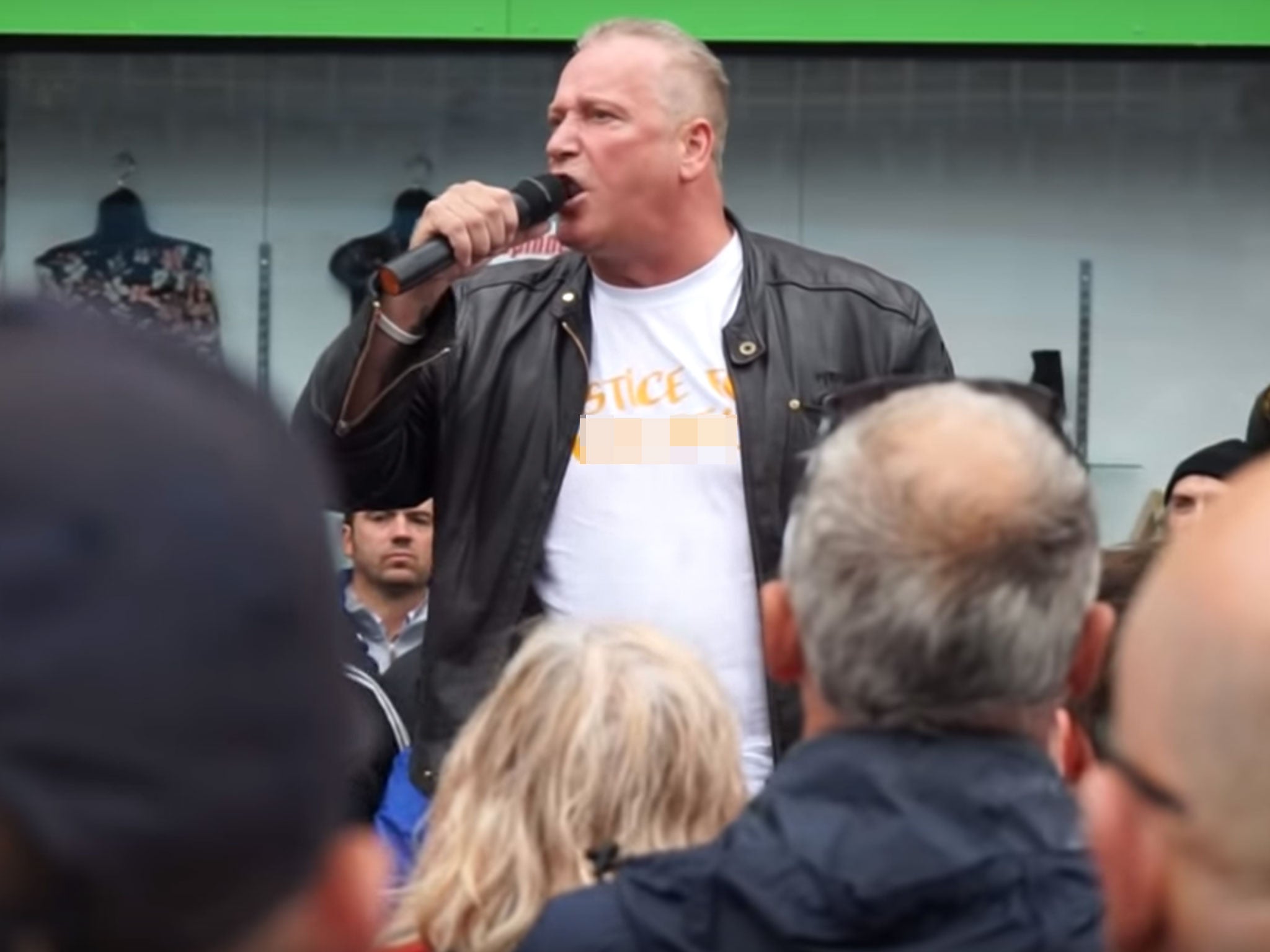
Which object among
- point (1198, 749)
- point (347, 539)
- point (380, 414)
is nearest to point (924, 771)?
point (1198, 749)

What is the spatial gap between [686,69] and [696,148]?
14cm

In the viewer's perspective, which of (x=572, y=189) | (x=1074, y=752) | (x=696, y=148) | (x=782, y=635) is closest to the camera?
(x=782, y=635)

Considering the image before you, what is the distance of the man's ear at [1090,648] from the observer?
82.7 inches

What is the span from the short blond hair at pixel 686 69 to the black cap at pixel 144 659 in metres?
3.04

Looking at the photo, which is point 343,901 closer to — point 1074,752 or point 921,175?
point 1074,752

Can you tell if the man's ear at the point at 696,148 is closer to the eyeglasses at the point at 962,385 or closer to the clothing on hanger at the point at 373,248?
the eyeglasses at the point at 962,385

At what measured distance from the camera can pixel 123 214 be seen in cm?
744

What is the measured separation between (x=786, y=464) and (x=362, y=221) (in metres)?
4.03

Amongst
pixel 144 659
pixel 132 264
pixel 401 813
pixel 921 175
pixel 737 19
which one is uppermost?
pixel 737 19

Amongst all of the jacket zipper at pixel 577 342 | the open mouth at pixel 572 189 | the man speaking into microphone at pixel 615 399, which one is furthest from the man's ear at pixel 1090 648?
the open mouth at pixel 572 189

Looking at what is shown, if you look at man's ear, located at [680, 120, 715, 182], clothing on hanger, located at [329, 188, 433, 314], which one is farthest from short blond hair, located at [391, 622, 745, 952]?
clothing on hanger, located at [329, 188, 433, 314]

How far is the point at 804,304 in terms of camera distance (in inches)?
149

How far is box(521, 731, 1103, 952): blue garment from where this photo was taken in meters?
1.97

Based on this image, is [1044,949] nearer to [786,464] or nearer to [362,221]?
[786,464]
